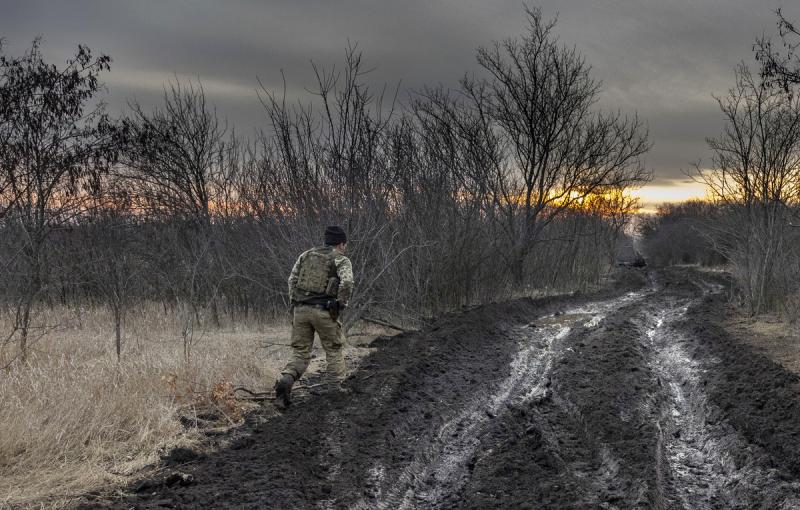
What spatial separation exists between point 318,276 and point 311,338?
0.74m

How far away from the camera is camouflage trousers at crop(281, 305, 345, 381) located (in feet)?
24.4

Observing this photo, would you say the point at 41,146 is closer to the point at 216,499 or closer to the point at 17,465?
the point at 17,465

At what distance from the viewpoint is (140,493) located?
4668mm

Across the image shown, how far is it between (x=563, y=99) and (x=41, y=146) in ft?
62.0

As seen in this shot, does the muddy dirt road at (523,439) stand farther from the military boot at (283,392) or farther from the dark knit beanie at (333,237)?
the dark knit beanie at (333,237)

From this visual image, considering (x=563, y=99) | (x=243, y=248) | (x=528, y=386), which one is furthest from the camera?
(x=563, y=99)

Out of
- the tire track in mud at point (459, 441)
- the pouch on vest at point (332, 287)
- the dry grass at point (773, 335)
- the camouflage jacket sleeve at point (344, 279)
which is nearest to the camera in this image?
the tire track in mud at point (459, 441)

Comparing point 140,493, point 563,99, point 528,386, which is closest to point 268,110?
point 528,386

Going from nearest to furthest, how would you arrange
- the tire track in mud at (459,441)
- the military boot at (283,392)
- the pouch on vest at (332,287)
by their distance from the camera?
the tire track in mud at (459,441), the military boot at (283,392), the pouch on vest at (332,287)

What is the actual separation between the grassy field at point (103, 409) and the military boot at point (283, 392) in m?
0.36

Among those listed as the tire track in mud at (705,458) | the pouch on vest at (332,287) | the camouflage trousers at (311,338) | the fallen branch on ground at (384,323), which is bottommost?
the tire track in mud at (705,458)

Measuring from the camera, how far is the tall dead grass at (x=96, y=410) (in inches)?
190

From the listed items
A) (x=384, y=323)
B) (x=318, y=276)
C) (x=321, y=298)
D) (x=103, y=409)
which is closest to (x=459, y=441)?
(x=321, y=298)

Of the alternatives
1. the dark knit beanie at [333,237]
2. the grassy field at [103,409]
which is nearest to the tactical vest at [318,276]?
the dark knit beanie at [333,237]
